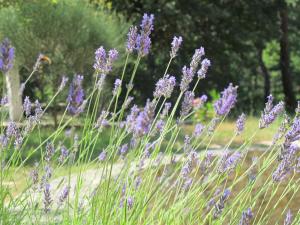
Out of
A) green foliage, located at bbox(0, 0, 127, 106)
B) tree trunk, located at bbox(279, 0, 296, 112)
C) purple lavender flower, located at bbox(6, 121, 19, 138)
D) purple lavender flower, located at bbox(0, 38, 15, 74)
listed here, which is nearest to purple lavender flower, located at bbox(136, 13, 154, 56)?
purple lavender flower, located at bbox(0, 38, 15, 74)

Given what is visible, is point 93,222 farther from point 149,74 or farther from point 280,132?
point 149,74

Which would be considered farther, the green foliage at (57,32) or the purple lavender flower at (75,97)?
the green foliage at (57,32)

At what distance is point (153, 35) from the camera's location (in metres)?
18.7

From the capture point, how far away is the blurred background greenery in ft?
44.1

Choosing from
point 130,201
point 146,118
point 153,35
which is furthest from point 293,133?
point 153,35

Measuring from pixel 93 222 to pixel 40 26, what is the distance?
453 inches

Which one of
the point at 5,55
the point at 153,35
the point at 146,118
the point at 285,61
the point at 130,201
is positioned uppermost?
the point at 285,61

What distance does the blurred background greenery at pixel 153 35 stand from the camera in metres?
13.4

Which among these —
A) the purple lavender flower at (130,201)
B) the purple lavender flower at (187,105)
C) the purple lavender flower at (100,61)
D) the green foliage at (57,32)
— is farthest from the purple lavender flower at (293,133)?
the green foliage at (57,32)

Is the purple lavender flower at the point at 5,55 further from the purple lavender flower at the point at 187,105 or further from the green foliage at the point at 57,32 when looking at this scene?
the green foliage at the point at 57,32

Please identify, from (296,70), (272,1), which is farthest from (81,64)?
(296,70)

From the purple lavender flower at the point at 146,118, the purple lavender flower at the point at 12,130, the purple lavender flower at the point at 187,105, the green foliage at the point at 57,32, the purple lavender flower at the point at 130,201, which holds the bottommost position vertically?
the purple lavender flower at the point at 130,201

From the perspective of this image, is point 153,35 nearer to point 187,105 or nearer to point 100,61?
point 187,105

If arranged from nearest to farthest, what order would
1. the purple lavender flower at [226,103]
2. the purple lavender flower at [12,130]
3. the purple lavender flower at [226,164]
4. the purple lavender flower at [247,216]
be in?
the purple lavender flower at [226,103]
the purple lavender flower at [247,216]
the purple lavender flower at [226,164]
the purple lavender flower at [12,130]
